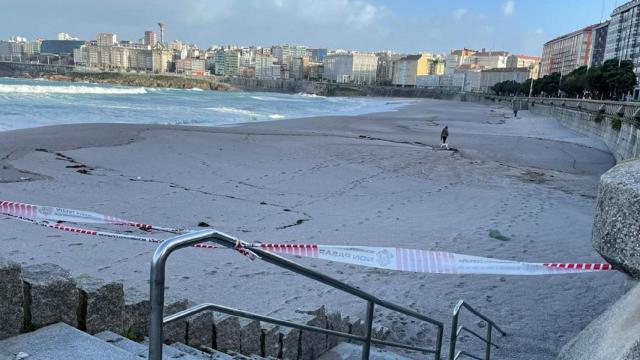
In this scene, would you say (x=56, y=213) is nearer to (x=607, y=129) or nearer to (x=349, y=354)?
(x=349, y=354)

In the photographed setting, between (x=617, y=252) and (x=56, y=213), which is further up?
(x=617, y=252)

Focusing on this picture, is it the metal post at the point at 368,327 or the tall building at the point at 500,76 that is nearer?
the metal post at the point at 368,327

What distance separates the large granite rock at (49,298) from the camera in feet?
8.44

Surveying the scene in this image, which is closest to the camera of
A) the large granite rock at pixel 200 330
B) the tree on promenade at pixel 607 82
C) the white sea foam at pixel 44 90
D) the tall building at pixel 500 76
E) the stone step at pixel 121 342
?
the stone step at pixel 121 342

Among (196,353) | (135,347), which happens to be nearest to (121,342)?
(135,347)

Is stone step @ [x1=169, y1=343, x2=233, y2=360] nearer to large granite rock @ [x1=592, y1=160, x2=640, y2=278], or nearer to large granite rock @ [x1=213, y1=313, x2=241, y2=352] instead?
large granite rock @ [x1=213, y1=313, x2=241, y2=352]

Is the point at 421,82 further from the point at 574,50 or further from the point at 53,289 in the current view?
the point at 53,289

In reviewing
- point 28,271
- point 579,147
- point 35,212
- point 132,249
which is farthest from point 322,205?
point 579,147

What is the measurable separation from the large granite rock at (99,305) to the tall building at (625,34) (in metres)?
121

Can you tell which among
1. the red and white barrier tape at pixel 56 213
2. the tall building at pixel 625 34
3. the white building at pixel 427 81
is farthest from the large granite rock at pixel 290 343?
the white building at pixel 427 81

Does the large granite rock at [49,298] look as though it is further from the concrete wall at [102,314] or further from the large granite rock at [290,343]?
the large granite rock at [290,343]

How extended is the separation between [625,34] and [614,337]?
135 meters

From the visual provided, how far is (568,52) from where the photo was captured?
6432 inches

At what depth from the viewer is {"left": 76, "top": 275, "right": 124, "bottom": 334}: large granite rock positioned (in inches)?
109
